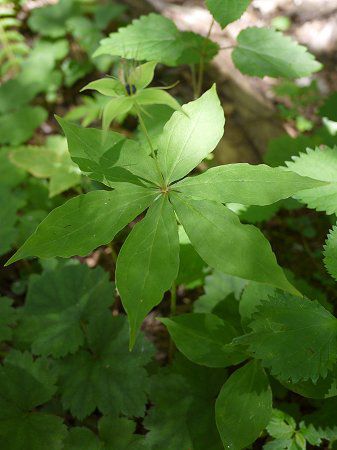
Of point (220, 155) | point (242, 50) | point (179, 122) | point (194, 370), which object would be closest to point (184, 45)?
point (242, 50)

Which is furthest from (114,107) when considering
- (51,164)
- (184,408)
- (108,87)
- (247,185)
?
(51,164)

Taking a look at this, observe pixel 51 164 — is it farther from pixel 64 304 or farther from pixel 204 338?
pixel 204 338

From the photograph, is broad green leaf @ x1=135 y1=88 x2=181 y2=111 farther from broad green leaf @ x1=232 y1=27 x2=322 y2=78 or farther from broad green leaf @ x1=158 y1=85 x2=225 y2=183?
broad green leaf @ x1=232 y1=27 x2=322 y2=78

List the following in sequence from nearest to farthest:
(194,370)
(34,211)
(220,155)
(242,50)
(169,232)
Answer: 1. (169,232)
2. (194,370)
3. (242,50)
4. (34,211)
5. (220,155)

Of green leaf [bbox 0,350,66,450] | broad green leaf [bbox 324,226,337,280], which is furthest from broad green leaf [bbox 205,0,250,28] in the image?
green leaf [bbox 0,350,66,450]

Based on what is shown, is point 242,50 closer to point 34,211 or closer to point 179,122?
point 179,122

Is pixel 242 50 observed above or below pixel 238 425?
above

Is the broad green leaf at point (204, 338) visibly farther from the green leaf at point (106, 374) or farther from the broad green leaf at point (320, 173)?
the broad green leaf at point (320, 173)
